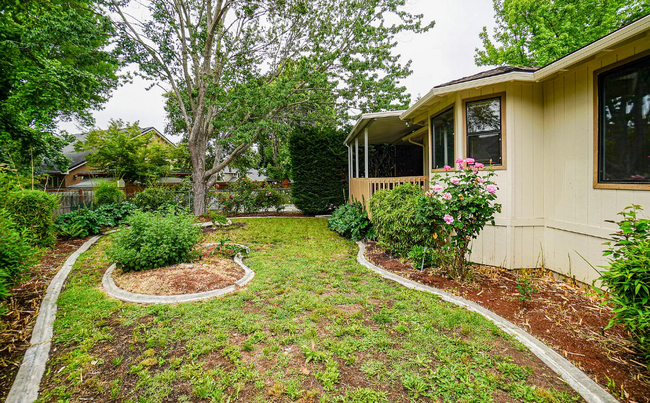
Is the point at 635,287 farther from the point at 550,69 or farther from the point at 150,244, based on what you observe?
the point at 150,244

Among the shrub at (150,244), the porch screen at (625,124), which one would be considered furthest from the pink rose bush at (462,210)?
the shrub at (150,244)

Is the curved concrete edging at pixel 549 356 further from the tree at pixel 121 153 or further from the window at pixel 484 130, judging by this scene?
the tree at pixel 121 153

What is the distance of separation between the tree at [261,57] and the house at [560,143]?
612 cm

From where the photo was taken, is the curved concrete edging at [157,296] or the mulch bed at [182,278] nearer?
the curved concrete edging at [157,296]

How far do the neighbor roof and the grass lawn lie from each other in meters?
3.25

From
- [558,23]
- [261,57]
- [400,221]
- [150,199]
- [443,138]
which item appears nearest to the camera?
[400,221]

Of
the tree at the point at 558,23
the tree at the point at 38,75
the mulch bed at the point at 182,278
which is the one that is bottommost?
the mulch bed at the point at 182,278

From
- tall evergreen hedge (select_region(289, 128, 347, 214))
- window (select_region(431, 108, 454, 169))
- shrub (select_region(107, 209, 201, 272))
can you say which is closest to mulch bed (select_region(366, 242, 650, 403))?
window (select_region(431, 108, 454, 169))

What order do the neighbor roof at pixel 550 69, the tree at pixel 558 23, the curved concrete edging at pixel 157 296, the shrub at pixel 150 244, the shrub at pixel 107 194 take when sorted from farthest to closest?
the tree at pixel 558 23 → the shrub at pixel 107 194 → the shrub at pixel 150 244 → the curved concrete edging at pixel 157 296 → the neighbor roof at pixel 550 69

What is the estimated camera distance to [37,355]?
2441 mm

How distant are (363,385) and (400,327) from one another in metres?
0.90

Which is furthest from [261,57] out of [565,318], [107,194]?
[565,318]

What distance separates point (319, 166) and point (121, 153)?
9.82 meters

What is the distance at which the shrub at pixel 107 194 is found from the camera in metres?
9.35
